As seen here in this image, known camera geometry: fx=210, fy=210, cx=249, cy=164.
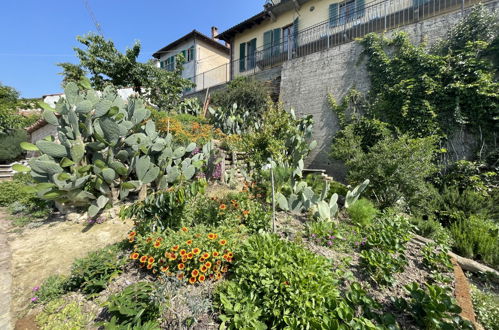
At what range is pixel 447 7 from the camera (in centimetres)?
701

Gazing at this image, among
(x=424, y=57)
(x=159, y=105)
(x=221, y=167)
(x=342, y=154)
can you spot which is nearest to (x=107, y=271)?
(x=221, y=167)

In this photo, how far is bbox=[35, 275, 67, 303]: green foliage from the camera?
1.96 metres

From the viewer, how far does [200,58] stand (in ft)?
49.6

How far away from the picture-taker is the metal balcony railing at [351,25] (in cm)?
720

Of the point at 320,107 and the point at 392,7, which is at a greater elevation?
the point at 392,7

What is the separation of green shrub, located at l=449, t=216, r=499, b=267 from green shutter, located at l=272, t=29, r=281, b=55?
1074cm

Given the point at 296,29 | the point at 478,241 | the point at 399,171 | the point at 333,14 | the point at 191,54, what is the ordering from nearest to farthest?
the point at 478,241, the point at 399,171, the point at 333,14, the point at 296,29, the point at 191,54

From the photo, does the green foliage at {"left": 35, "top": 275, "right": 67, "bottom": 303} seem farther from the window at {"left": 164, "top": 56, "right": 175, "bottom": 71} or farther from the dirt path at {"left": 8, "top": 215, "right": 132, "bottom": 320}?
the window at {"left": 164, "top": 56, "right": 175, "bottom": 71}

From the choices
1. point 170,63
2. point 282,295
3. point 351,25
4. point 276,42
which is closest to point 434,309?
point 282,295

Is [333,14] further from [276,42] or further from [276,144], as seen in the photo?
[276,144]

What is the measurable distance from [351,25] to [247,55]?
6.00 metres

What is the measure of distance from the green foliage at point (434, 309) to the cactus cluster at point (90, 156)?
11.9ft

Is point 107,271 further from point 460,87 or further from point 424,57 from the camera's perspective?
point 424,57

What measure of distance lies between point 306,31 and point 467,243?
10.2 m
